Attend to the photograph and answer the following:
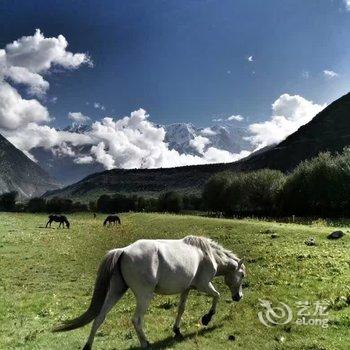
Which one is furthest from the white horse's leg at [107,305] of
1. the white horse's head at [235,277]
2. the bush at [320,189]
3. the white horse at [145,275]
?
the bush at [320,189]

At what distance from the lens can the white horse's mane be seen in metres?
17.3

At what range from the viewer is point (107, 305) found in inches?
569

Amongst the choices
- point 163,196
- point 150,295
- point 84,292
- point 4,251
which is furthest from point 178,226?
point 163,196

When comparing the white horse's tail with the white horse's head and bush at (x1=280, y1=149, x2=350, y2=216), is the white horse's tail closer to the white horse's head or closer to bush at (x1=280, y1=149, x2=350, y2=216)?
the white horse's head

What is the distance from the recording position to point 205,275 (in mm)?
17125

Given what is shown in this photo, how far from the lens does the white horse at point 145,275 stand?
48.0 ft

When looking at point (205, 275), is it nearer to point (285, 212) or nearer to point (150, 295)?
point (150, 295)

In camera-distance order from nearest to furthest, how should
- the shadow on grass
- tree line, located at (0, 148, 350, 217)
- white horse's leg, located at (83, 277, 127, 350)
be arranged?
white horse's leg, located at (83, 277, 127, 350) < the shadow on grass < tree line, located at (0, 148, 350, 217)

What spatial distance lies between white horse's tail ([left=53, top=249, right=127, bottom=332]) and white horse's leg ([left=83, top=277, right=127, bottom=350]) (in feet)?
0.74

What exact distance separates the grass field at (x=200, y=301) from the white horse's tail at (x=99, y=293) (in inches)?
42.8

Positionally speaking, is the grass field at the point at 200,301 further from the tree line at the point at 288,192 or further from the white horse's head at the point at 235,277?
the tree line at the point at 288,192

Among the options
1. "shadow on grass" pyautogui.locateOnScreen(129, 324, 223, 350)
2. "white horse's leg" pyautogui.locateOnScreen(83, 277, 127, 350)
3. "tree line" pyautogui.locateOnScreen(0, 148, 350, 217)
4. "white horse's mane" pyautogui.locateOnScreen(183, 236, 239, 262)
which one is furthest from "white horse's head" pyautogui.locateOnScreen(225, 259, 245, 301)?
"tree line" pyautogui.locateOnScreen(0, 148, 350, 217)

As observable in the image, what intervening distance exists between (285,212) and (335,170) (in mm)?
16568

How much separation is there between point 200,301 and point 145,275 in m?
7.35
